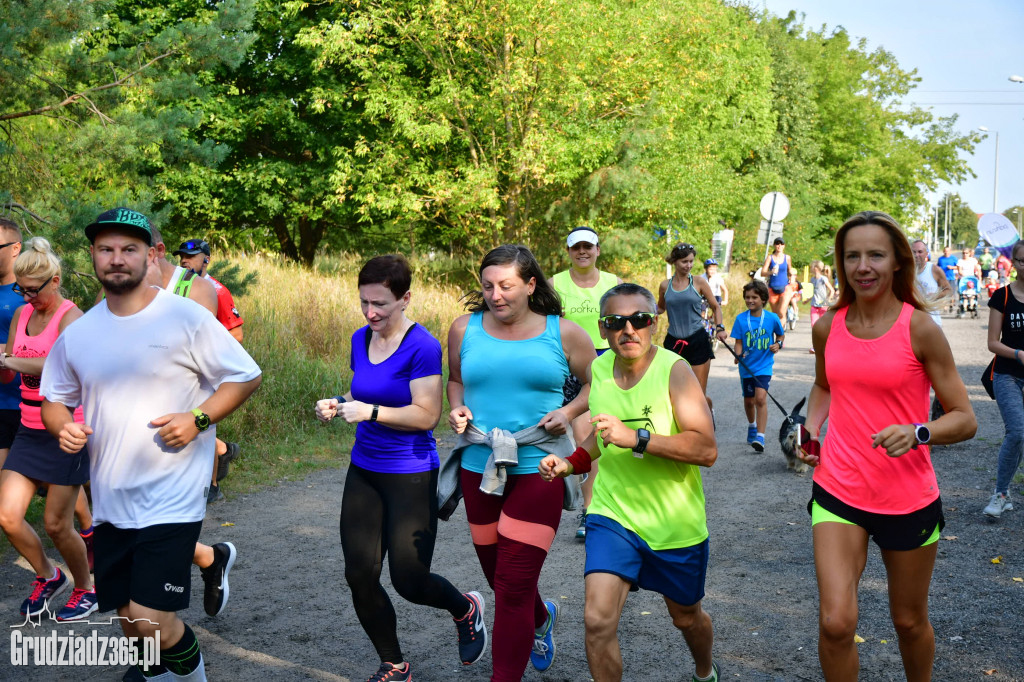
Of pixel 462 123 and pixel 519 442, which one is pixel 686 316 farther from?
pixel 462 123

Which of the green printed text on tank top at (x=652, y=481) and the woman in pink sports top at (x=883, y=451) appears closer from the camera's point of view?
the woman in pink sports top at (x=883, y=451)

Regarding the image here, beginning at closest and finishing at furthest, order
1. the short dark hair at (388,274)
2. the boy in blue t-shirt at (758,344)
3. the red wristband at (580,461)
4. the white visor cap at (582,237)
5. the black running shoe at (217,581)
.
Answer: the red wristband at (580,461), the short dark hair at (388,274), the black running shoe at (217,581), the white visor cap at (582,237), the boy in blue t-shirt at (758,344)

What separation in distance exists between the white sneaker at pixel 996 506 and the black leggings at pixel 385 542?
15.8 feet

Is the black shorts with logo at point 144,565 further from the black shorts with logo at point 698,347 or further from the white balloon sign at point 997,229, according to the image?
the white balloon sign at point 997,229

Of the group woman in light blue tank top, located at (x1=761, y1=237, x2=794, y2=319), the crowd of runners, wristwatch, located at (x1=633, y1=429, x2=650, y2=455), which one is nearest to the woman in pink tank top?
the crowd of runners

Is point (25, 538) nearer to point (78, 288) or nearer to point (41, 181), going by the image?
point (78, 288)

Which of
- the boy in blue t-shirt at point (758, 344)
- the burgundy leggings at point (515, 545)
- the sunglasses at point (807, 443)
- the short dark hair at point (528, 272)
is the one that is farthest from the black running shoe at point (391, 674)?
the boy in blue t-shirt at point (758, 344)

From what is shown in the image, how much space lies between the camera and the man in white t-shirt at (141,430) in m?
3.56

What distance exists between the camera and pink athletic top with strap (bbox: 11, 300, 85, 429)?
512 centimetres

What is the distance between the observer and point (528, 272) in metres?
4.41

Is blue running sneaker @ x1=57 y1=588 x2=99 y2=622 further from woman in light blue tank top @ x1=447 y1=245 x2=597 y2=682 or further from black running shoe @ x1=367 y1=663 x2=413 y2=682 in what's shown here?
woman in light blue tank top @ x1=447 y1=245 x2=597 y2=682

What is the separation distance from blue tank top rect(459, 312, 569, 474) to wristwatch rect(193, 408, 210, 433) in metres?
1.23

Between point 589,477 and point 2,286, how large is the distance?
168 inches

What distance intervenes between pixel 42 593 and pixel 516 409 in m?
3.20
